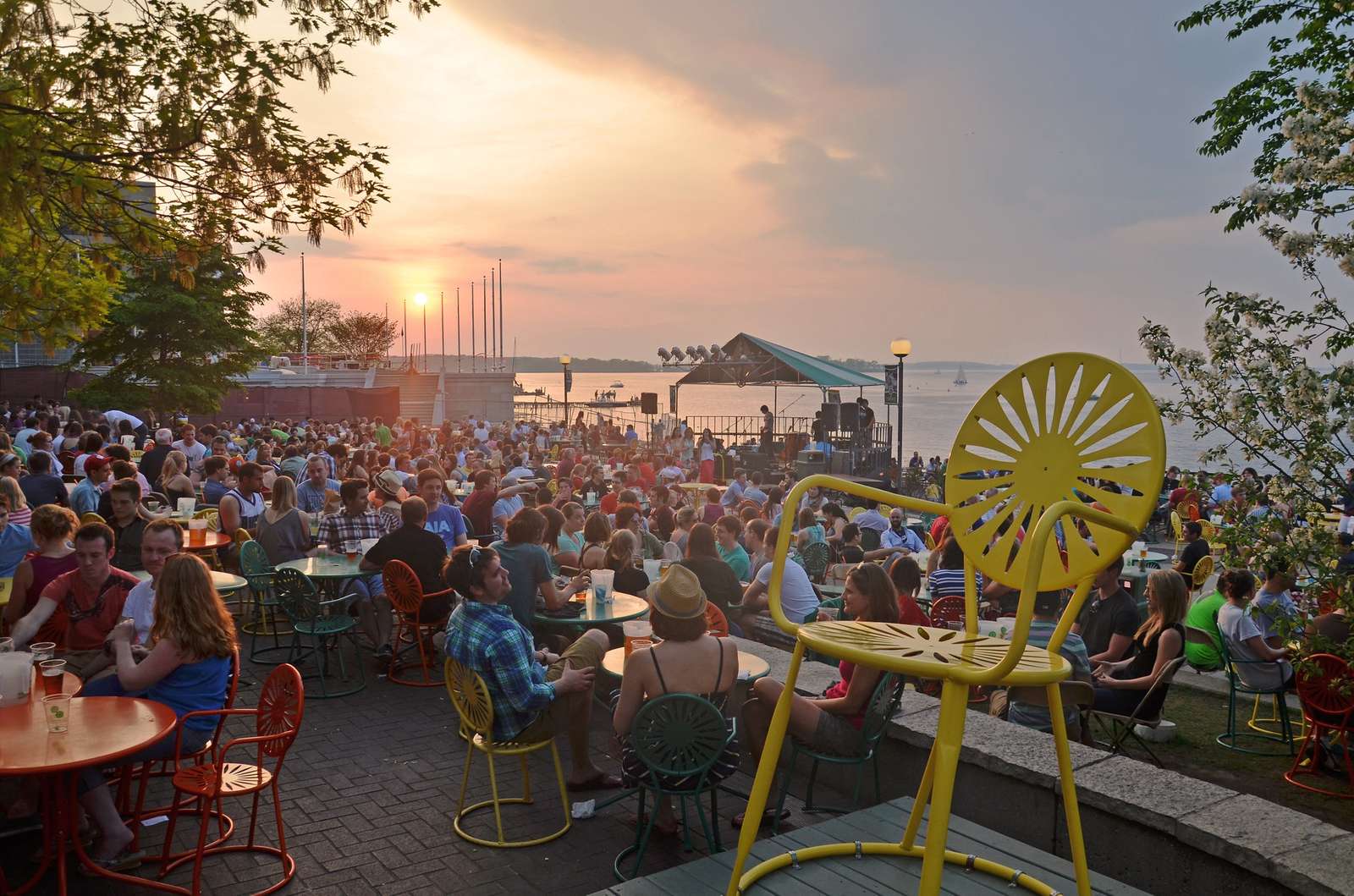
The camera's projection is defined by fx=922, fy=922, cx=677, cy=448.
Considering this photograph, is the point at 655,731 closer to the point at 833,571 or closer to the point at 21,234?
the point at 833,571

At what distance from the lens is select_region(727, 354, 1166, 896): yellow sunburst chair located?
2.00 m

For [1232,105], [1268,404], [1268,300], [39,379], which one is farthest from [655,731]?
[39,379]

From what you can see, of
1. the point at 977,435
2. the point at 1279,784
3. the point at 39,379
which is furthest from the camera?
the point at 39,379

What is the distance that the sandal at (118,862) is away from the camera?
3.92 metres

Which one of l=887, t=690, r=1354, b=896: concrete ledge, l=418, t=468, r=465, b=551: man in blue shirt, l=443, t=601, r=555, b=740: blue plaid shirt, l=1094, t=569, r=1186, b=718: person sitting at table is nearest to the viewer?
l=887, t=690, r=1354, b=896: concrete ledge

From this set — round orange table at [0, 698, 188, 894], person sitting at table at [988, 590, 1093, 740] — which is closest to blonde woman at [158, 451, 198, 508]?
round orange table at [0, 698, 188, 894]


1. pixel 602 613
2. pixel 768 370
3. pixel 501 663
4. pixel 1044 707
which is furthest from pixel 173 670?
pixel 768 370

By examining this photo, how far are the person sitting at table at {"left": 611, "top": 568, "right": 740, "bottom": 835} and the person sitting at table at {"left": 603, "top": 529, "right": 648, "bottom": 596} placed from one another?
105 inches

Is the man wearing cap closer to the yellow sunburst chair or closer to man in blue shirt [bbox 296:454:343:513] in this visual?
man in blue shirt [bbox 296:454:343:513]

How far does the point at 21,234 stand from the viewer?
7.73 metres

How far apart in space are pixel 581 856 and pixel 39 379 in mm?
38854

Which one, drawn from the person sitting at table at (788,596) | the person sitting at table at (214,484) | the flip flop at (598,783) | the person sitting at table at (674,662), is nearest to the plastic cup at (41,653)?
the person sitting at table at (674,662)

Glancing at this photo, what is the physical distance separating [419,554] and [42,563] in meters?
2.40

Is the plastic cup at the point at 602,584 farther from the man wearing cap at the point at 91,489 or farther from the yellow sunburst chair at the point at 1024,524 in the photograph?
the man wearing cap at the point at 91,489
